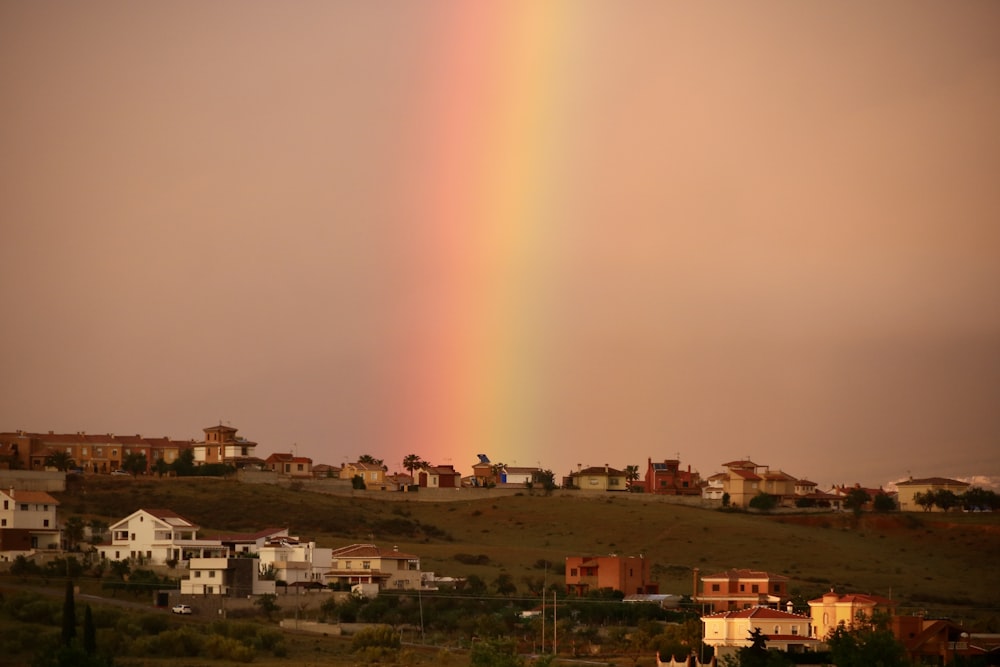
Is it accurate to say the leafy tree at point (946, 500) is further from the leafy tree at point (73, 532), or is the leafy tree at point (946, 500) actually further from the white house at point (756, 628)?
the leafy tree at point (73, 532)

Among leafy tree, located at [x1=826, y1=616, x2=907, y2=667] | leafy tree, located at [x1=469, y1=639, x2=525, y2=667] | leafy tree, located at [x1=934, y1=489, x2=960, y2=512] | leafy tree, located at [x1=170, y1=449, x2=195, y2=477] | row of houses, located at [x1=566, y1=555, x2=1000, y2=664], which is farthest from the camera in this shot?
leafy tree, located at [x1=934, y1=489, x2=960, y2=512]

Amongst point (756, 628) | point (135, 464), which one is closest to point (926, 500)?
point (135, 464)

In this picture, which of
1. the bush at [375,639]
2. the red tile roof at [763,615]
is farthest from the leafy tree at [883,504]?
the bush at [375,639]

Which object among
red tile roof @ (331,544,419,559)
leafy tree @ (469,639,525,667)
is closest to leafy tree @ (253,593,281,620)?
red tile roof @ (331,544,419,559)

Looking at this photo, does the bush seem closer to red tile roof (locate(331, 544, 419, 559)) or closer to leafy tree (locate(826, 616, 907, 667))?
red tile roof (locate(331, 544, 419, 559))

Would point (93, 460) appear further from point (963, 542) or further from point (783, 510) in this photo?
point (963, 542)

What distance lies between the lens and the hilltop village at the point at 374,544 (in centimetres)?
6053

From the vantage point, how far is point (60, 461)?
352 ft

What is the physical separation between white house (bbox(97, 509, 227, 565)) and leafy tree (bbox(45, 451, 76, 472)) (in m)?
31.2

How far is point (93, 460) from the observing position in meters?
117

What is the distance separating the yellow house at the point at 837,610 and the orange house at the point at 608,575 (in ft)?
44.4

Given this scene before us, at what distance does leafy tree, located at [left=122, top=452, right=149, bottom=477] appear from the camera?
112 m

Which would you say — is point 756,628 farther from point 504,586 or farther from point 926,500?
point 926,500

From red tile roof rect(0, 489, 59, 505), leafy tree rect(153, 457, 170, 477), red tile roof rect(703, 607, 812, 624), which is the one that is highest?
leafy tree rect(153, 457, 170, 477)
